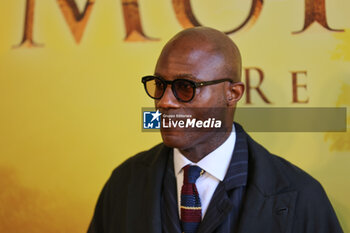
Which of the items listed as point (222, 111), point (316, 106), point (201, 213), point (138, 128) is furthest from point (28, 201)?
point (316, 106)

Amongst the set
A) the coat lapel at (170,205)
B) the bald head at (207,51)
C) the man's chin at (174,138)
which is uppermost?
the bald head at (207,51)

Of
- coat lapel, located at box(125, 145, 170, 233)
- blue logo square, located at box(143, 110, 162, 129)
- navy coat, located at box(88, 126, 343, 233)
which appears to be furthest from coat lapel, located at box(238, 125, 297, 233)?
blue logo square, located at box(143, 110, 162, 129)

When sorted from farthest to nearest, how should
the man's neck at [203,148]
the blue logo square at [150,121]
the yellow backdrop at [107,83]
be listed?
the blue logo square at [150,121]
the yellow backdrop at [107,83]
the man's neck at [203,148]

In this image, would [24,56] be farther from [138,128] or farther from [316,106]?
[316,106]

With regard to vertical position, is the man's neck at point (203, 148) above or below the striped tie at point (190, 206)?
above

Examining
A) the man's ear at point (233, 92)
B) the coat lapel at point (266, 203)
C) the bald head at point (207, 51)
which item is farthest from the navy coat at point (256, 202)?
the bald head at point (207, 51)

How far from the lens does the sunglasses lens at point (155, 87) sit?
3.91 feet

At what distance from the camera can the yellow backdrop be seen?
1.42 metres

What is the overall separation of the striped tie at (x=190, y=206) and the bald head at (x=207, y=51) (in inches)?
12.3

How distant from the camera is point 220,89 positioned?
3.92ft

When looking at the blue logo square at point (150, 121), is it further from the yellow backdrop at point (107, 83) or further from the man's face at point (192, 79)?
the man's face at point (192, 79)

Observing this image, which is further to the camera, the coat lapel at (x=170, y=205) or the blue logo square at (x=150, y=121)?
the blue logo square at (x=150, y=121)

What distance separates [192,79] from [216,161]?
26cm

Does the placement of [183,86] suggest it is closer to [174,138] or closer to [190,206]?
[174,138]
